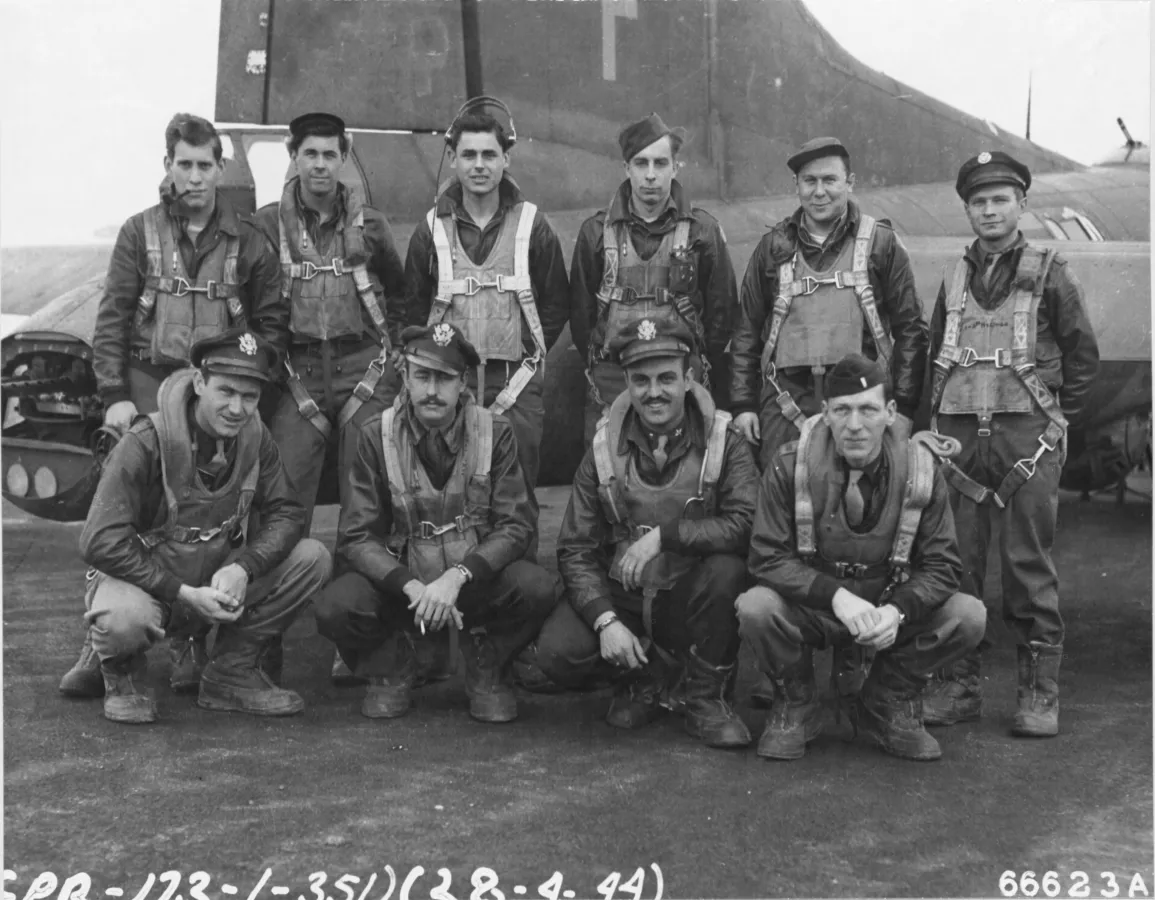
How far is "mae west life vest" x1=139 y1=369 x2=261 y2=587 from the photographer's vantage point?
4855mm

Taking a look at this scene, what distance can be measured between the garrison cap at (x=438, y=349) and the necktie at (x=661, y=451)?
77 cm

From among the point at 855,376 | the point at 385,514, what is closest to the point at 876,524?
the point at 855,376

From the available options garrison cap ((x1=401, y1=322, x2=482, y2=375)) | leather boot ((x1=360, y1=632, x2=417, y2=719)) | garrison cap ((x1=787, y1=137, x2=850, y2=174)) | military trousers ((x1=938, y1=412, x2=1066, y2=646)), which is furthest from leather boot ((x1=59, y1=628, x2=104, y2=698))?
military trousers ((x1=938, y1=412, x2=1066, y2=646))

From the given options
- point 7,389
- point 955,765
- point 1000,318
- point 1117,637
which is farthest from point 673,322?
point 7,389

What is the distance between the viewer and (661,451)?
4.94 m

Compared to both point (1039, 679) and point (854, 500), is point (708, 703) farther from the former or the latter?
point (1039, 679)

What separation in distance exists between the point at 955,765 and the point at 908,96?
5.48 meters

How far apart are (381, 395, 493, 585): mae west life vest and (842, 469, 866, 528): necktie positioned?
1.32 m

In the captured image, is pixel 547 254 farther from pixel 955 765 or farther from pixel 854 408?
pixel 955 765

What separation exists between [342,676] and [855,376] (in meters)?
2.46

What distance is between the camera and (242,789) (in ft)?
13.7

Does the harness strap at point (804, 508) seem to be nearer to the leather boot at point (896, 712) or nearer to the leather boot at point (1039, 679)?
the leather boot at point (896, 712)

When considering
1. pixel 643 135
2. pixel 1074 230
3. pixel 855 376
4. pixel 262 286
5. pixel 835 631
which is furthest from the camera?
pixel 1074 230

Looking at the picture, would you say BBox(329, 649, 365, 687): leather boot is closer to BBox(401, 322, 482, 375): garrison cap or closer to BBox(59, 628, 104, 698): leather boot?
BBox(59, 628, 104, 698): leather boot
